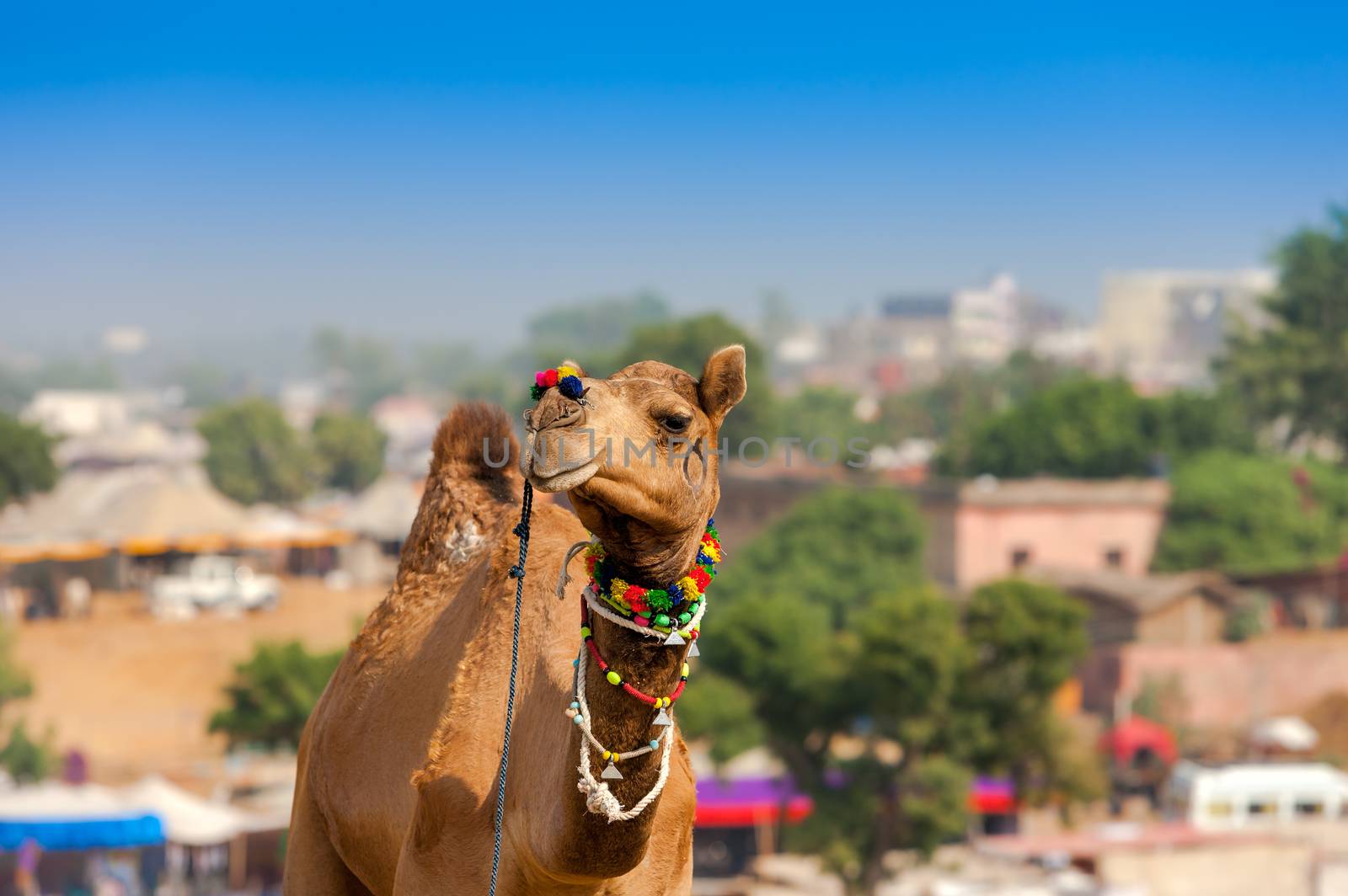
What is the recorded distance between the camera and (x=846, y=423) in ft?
307

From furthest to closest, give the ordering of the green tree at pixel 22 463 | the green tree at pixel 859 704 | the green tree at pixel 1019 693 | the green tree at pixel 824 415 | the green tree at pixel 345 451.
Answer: the green tree at pixel 824 415 < the green tree at pixel 345 451 < the green tree at pixel 22 463 < the green tree at pixel 1019 693 < the green tree at pixel 859 704

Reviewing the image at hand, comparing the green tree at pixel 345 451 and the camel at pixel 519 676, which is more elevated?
the camel at pixel 519 676

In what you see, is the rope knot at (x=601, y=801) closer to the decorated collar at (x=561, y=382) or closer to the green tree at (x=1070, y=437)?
the decorated collar at (x=561, y=382)

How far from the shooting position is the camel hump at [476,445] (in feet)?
19.4

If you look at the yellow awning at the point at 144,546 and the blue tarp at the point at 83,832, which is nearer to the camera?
the blue tarp at the point at 83,832

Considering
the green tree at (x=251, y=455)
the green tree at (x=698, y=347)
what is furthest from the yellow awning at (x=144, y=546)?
the green tree at (x=251, y=455)

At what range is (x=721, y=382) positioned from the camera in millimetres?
3984

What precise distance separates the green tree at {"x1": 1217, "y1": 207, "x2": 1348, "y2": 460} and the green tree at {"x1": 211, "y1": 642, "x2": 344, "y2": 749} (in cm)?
4402

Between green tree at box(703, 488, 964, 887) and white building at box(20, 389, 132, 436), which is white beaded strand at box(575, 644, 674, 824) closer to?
green tree at box(703, 488, 964, 887)

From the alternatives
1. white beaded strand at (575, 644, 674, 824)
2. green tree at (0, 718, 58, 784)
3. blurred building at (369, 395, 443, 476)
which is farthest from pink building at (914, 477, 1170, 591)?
blurred building at (369, 395, 443, 476)

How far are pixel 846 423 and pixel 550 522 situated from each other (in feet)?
291

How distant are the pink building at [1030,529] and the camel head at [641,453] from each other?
128 ft

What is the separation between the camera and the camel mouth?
3.57 m

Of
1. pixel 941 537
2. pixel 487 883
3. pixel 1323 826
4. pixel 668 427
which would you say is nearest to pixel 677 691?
pixel 668 427
